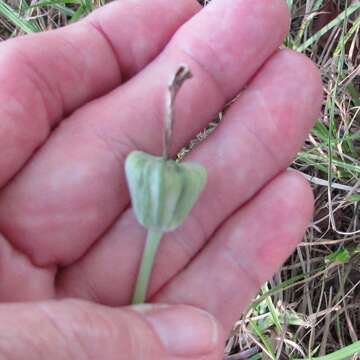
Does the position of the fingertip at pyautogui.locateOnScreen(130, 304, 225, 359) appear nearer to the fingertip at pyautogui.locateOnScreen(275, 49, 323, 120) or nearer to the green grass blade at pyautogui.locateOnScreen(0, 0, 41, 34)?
the fingertip at pyautogui.locateOnScreen(275, 49, 323, 120)

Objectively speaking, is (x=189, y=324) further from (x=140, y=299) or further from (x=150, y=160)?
(x=150, y=160)

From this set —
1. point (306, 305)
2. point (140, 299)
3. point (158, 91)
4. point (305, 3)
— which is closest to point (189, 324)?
point (140, 299)

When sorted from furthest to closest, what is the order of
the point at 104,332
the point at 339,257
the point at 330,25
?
the point at 330,25, the point at 339,257, the point at 104,332

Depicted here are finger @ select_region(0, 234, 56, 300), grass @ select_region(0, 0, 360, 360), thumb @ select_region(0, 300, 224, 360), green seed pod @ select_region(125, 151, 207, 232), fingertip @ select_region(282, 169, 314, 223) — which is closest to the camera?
thumb @ select_region(0, 300, 224, 360)

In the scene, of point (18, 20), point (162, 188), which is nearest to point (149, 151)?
point (162, 188)

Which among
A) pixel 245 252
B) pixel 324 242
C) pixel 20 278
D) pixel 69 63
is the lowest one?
pixel 324 242

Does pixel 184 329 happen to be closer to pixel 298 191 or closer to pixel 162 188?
pixel 162 188

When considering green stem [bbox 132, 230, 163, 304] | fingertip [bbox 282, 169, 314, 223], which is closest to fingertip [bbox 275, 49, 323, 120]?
fingertip [bbox 282, 169, 314, 223]
